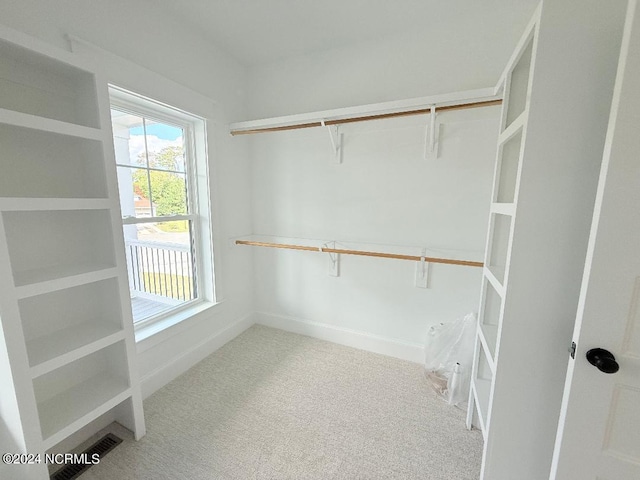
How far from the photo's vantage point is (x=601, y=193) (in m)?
0.72

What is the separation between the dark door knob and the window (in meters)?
2.25

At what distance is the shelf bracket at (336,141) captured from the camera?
2146 millimetres

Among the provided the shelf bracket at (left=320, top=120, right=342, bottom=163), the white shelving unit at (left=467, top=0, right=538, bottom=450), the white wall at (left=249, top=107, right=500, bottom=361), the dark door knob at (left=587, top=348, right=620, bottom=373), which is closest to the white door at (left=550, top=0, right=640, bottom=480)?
the dark door knob at (left=587, top=348, right=620, bottom=373)

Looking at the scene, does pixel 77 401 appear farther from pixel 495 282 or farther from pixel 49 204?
pixel 495 282

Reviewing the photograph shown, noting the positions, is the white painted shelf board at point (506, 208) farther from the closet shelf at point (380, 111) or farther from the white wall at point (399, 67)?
the white wall at point (399, 67)

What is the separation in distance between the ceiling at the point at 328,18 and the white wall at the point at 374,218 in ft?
1.99

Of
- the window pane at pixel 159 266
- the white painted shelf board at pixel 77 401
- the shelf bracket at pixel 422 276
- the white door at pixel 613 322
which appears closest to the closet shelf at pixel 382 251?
the shelf bracket at pixel 422 276

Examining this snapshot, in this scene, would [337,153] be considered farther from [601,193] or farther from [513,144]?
[601,193]

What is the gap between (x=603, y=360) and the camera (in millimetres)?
749

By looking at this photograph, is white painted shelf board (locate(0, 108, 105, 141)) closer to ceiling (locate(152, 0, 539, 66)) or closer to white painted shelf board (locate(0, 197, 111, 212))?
white painted shelf board (locate(0, 197, 111, 212))

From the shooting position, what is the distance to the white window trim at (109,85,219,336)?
5.90 ft

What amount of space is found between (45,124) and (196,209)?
1.19 m

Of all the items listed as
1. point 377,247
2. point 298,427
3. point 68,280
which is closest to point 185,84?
point 68,280

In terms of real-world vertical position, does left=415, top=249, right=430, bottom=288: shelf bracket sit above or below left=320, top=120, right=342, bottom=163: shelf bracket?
below
